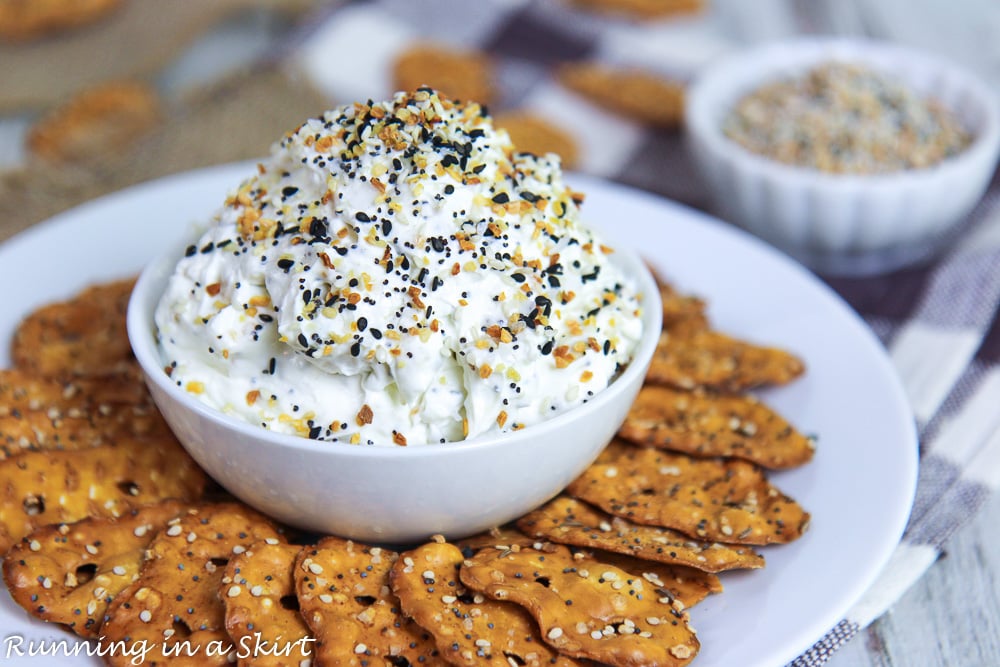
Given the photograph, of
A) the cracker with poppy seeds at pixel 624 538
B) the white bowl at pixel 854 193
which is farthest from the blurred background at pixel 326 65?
the cracker with poppy seeds at pixel 624 538

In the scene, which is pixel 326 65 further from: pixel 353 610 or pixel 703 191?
pixel 353 610

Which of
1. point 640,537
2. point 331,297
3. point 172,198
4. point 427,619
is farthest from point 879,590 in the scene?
point 172,198

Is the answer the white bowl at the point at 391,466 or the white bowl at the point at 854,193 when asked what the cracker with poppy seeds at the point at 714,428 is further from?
the white bowl at the point at 854,193

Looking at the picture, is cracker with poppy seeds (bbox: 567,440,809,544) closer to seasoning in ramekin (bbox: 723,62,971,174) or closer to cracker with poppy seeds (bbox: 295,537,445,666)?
cracker with poppy seeds (bbox: 295,537,445,666)

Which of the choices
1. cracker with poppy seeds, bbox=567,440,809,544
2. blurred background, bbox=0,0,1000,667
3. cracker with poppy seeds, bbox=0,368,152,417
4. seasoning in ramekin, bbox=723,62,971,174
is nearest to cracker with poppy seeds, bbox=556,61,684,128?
blurred background, bbox=0,0,1000,667

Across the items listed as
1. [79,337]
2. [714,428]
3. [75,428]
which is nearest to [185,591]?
[75,428]

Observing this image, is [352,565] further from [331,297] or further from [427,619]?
[331,297]

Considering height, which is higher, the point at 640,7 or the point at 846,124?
the point at 846,124
